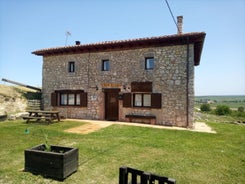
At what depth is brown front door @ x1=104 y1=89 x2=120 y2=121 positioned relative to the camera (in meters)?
11.9

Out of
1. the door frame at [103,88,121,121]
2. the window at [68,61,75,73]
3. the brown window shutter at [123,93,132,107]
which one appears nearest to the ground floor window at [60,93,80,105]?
the window at [68,61,75,73]

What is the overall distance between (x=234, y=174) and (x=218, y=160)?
2.80 feet

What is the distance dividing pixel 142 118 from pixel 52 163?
302 inches

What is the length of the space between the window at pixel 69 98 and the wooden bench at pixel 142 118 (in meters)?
3.34

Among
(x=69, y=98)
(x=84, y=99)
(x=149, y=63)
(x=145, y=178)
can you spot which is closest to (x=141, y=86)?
(x=149, y=63)

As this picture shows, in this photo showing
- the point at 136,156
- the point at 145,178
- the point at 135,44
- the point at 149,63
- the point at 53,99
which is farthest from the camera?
the point at 53,99

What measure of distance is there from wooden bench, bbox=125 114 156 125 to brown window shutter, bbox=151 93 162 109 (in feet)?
2.17

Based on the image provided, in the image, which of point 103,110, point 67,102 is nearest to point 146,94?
point 103,110

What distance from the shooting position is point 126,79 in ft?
37.2

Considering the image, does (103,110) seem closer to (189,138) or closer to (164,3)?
Answer: (189,138)

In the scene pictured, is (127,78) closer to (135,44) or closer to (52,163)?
(135,44)

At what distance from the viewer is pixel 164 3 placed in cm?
569

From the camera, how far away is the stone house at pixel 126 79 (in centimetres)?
1013

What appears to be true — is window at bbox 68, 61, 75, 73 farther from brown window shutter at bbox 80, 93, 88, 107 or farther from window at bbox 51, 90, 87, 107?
brown window shutter at bbox 80, 93, 88, 107
